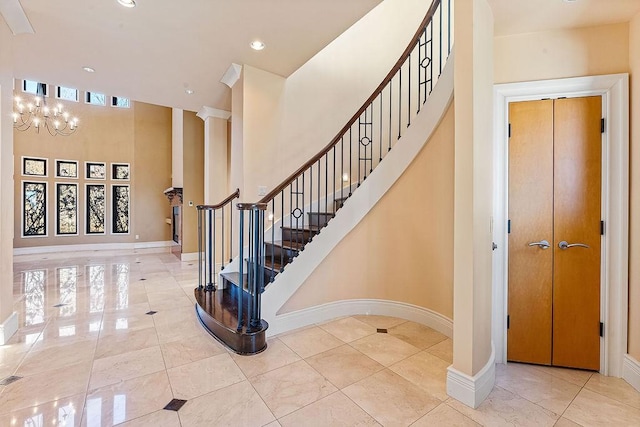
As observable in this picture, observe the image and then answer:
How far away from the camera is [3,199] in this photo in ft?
8.75

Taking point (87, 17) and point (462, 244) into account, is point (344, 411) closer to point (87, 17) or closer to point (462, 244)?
point (462, 244)

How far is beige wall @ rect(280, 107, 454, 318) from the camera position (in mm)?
2848

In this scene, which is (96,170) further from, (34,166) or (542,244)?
(542,244)

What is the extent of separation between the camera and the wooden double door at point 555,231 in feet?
7.27

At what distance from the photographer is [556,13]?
204 cm

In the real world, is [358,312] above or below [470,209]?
below

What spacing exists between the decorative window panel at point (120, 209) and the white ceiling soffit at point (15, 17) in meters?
6.96

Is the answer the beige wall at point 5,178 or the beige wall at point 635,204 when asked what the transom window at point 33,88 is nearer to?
the beige wall at point 5,178

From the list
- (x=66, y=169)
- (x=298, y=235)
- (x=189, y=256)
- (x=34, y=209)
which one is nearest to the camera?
(x=298, y=235)

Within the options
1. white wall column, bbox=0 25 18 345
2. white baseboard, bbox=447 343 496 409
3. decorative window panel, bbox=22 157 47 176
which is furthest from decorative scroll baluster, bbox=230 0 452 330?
decorative window panel, bbox=22 157 47 176

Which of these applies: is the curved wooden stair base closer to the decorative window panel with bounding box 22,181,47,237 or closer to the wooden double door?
the wooden double door

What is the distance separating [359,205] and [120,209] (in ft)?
29.5

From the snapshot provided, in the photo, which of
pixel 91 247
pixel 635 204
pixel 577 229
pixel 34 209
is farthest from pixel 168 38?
pixel 34 209

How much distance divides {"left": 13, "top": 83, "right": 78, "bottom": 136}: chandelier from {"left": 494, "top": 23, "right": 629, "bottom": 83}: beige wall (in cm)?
989
